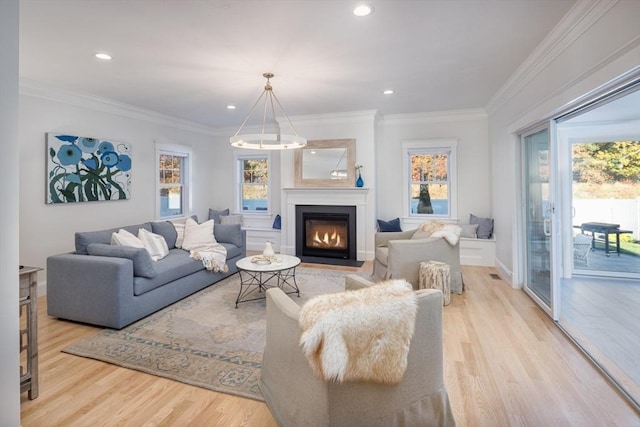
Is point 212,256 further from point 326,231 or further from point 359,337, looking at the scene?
point 359,337

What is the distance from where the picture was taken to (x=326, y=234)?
19.9 ft

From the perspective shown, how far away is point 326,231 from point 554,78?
4033mm

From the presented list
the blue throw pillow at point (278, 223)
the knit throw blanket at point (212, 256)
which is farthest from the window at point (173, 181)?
the knit throw blanket at point (212, 256)

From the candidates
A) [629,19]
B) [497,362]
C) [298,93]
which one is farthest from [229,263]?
[629,19]

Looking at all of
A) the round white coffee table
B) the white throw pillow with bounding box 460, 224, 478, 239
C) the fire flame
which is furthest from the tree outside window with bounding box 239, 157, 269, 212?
the white throw pillow with bounding box 460, 224, 478, 239

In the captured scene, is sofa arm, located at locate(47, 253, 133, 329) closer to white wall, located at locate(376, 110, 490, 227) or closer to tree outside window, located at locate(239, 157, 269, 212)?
tree outside window, located at locate(239, 157, 269, 212)

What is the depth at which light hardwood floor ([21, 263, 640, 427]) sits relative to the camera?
1.86 meters

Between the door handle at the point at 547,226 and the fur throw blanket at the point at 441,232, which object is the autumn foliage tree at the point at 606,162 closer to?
the door handle at the point at 547,226

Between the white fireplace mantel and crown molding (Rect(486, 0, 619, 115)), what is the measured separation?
2672 millimetres

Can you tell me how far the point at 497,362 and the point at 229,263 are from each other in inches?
140

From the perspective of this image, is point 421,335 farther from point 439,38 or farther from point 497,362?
point 439,38

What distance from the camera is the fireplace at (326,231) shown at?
580 centimetres

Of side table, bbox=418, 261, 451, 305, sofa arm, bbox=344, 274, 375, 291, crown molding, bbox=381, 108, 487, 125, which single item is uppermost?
crown molding, bbox=381, 108, 487, 125

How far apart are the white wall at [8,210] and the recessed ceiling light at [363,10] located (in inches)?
78.5
